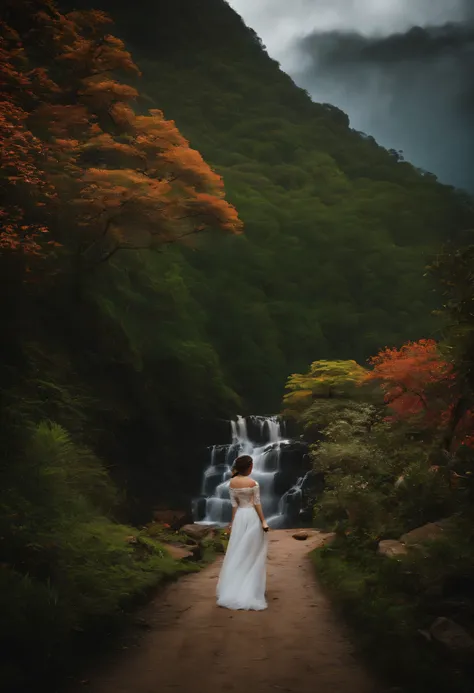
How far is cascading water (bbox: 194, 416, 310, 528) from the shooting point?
18094mm

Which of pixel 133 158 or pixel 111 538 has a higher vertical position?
pixel 133 158

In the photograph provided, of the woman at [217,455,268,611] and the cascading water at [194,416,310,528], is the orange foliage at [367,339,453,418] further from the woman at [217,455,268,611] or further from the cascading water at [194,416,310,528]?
the woman at [217,455,268,611]

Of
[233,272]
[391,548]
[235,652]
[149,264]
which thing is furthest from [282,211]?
[235,652]

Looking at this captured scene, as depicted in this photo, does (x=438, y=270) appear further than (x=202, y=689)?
Yes

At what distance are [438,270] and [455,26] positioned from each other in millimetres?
3583

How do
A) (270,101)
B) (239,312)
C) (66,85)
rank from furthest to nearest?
(270,101), (239,312), (66,85)

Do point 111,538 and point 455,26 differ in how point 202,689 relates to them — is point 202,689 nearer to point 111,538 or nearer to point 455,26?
point 111,538

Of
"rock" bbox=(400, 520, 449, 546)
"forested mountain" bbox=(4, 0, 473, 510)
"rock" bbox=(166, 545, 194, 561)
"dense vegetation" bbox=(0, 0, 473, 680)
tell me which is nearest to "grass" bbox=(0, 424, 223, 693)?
"dense vegetation" bbox=(0, 0, 473, 680)

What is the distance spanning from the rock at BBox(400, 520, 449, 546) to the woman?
5.17ft

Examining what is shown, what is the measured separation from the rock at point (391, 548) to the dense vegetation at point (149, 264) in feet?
8.85

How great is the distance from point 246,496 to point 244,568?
0.73 m

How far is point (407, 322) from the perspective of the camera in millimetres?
34594

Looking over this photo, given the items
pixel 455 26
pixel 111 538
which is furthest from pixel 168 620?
pixel 455 26

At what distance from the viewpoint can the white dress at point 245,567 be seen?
Result: 5926 mm
